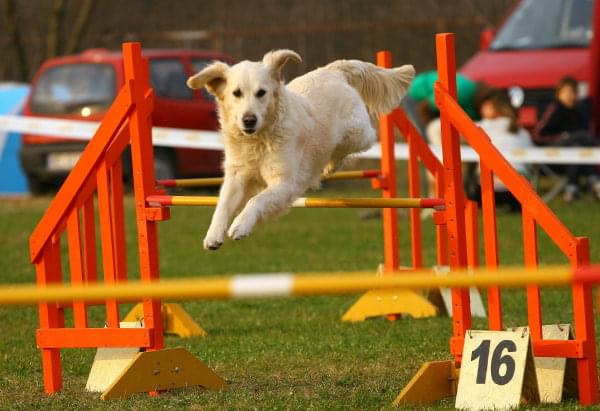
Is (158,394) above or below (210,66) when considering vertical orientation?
below

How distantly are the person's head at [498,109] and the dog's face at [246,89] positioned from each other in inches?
303

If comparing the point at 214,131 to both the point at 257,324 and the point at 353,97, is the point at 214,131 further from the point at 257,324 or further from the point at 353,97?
the point at 353,97

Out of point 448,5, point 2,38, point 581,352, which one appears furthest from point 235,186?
point 2,38

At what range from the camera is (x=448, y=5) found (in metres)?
23.1

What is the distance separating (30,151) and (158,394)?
443 inches

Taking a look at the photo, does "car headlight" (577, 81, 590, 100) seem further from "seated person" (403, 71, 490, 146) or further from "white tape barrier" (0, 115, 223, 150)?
"white tape barrier" (0, 115, 223, 150)

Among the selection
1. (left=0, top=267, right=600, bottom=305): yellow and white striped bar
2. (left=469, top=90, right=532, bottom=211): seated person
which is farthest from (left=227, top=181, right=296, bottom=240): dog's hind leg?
(left=469, top=90, right=532, bottom=211): seated person

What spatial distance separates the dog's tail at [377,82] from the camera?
22.3 ft

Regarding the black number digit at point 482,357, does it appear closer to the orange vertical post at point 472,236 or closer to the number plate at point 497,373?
the number plate at point 497,373

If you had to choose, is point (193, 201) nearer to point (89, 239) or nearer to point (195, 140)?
point (89, 239)

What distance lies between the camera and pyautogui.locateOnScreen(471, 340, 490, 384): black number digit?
5156mm

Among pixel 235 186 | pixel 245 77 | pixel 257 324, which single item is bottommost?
pixel 257 324

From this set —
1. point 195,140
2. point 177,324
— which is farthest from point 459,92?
point 177,324

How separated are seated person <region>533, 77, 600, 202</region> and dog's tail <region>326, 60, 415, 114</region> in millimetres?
7621
